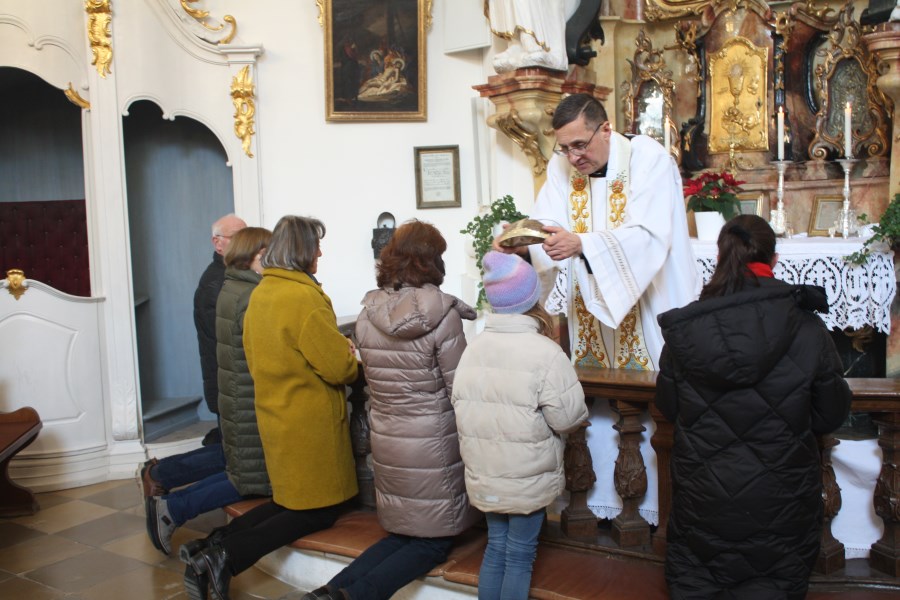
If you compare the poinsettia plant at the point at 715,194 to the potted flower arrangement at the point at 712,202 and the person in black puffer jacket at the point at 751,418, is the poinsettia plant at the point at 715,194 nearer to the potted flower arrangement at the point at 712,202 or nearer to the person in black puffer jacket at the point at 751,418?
the potted flower arrangement at the point at 712,202

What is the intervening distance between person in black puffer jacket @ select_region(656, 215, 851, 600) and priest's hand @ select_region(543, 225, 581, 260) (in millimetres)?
779

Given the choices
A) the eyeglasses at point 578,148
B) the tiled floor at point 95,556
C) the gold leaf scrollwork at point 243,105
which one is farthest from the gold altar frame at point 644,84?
the tiled floor at point 95,556

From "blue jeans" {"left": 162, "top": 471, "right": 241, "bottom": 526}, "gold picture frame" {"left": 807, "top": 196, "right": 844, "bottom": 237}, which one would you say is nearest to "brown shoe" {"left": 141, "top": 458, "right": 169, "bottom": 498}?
"blue jeans" {"left": 162, "top": 471, "right": 241, "bottom": 526}

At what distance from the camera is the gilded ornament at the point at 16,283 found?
584cm

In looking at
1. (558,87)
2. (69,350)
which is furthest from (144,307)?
(558,87)

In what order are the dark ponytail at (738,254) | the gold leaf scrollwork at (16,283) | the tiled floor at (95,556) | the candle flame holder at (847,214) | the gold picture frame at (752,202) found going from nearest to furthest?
the dark ponytail at (738,254) < the tiled floor at (95,556) < the gold leaf scrollwork at (16,283) < the candle flame holder at (847,214) < the gold picture frame at (752,202)

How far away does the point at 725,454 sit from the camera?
2.48m

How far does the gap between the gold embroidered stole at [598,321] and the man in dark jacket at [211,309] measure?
221 centimetres

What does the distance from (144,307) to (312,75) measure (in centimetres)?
248

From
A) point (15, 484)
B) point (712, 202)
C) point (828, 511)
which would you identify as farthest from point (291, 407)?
point (712, 202)

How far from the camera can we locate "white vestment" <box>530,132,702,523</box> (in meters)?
3.39

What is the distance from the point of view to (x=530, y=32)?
21.7 ft

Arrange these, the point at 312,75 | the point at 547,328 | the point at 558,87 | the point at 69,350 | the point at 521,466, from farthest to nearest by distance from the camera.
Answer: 1. the point at 312,75
2. the point at 558,87
3. the point at 69,350
4. the point at 547,328
5. the point at 521,466

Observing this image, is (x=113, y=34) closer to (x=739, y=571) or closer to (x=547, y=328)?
(x=547, y=328)
